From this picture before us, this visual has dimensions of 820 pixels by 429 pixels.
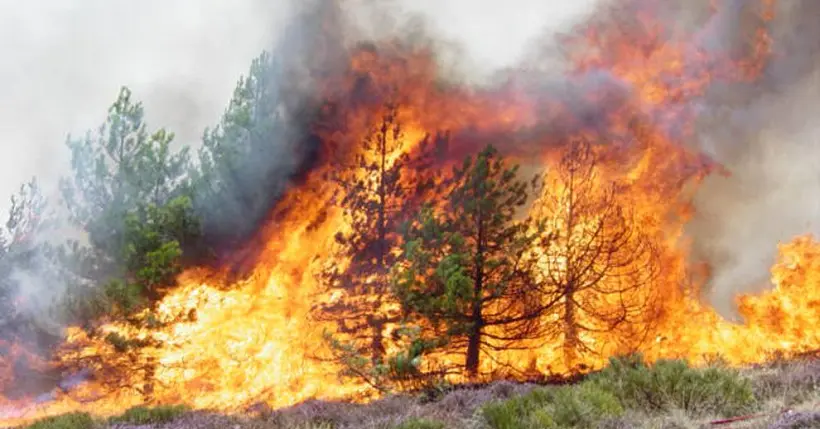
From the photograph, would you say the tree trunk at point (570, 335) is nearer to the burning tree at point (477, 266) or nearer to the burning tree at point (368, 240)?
the burning tree at point (477, 266)

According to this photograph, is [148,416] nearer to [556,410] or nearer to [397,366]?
[397,366]

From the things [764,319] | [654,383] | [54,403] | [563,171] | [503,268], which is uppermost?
[563,171]

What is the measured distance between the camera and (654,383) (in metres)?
9.65

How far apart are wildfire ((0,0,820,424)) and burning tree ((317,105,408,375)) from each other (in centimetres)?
27

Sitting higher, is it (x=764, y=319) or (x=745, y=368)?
(x=764, y=319)

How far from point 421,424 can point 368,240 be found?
25.3 feet

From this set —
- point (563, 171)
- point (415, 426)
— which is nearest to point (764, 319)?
point (563, 171)

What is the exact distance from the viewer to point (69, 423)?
375 inches

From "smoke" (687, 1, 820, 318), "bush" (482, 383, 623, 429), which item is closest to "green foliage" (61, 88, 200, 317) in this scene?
"bush" (482, 383, 623, 429)

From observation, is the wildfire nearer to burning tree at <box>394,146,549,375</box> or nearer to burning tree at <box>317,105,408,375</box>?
burning tree at <box>317,105,408,375</box>

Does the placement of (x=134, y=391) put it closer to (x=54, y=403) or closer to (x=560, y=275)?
(x=54, y=403)

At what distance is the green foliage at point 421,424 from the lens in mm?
7969

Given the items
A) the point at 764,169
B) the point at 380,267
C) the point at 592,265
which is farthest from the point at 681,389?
the point at 764,169

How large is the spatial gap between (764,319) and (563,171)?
547 cm
